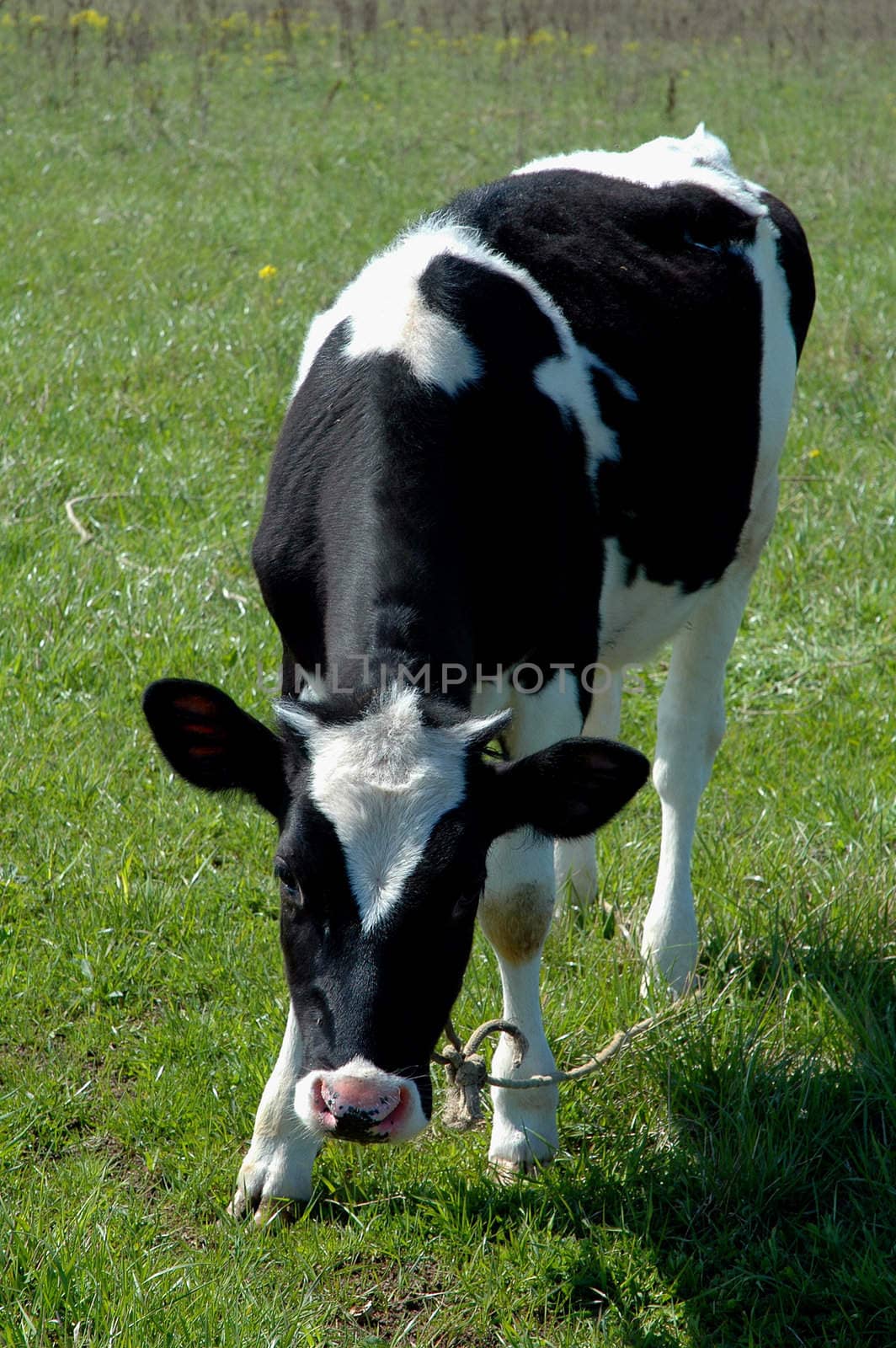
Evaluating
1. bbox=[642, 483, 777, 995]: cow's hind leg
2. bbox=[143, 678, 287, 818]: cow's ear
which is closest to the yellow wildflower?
bbox=[642, 483, 777, 995]: cow's hind leg

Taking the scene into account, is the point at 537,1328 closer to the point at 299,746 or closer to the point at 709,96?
the point at 299,746

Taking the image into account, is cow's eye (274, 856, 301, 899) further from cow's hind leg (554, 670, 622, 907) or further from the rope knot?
cow's hind leg (554, 670, 622, 907)

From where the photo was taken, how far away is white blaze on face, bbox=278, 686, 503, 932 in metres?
2.41

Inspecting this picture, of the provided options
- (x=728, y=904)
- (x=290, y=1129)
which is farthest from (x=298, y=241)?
(x=290, y=1129)

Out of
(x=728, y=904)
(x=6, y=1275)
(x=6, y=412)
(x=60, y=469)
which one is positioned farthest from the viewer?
(x=6, y=412)

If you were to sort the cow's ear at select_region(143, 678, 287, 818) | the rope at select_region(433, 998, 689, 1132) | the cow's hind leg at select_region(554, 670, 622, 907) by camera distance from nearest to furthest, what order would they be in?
the cow's ear at select_region(143, 678, 287, 818) < the rope at select_region(433, 998, 689, 1132) < the cow's hind leg at select_region(554, 670, 622, 907)

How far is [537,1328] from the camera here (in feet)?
9.30

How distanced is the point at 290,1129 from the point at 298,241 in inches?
296

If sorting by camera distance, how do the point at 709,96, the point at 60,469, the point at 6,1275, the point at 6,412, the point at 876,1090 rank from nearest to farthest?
the point at 6,1275 → the point at 876,1090 → the point at 60,469 → the point at 6,412 → the point at 709,96

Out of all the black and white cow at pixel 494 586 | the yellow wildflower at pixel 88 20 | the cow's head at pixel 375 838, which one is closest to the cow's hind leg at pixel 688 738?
the black and white cow at pixel 494 586

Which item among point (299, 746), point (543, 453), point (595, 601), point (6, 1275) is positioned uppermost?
point (543, 453)

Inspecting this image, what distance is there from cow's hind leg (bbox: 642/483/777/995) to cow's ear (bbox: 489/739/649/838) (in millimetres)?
1246

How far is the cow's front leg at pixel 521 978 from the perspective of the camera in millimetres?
3189

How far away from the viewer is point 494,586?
3.03m
